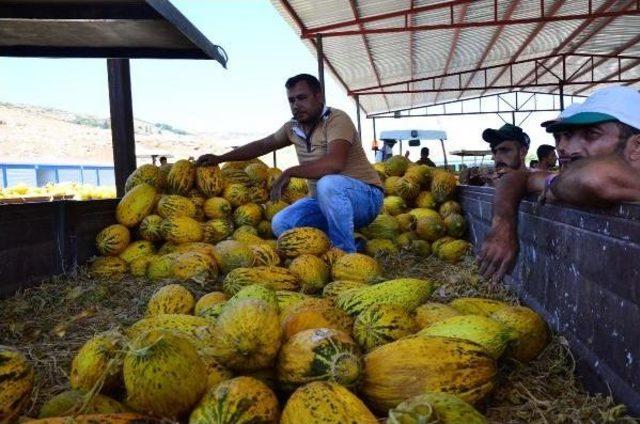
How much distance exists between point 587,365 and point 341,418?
1198 mm

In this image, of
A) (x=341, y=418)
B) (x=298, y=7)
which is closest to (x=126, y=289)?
(x=341, y=418)

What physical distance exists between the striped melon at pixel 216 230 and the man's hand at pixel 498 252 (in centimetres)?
284

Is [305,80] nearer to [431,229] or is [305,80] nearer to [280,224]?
[280,224]

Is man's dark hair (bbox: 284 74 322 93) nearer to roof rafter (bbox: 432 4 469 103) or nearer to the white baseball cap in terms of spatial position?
the white baseball cap

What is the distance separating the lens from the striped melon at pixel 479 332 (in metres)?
2.11

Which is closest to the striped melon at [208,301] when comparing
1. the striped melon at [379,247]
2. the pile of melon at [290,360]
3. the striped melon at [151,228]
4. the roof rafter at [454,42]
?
the pile of melon at [290,360]

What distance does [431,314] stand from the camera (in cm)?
251

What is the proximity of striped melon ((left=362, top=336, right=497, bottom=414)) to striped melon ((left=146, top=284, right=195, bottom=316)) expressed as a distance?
1477 millimetres

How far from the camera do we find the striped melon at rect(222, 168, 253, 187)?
583 cm

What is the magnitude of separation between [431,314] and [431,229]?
335 centimetres

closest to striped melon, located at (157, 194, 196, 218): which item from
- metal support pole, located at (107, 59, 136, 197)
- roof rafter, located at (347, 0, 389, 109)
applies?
metal support pole, located at (107, 59, 136, 197)

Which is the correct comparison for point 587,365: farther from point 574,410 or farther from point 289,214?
point 289,214

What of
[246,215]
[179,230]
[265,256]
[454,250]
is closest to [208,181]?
[246,215]

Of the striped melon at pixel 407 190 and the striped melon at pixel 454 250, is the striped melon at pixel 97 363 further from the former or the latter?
the striped melon at pixel 407 190
